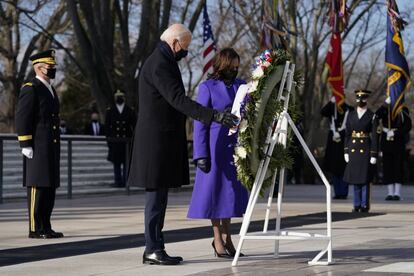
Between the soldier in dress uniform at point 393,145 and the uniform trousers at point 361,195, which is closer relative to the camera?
the uniform trousers at point 361,195

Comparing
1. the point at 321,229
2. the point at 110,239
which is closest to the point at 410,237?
the point at 321,229

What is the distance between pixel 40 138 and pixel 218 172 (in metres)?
3.10

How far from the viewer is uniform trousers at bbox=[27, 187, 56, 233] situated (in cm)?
1268

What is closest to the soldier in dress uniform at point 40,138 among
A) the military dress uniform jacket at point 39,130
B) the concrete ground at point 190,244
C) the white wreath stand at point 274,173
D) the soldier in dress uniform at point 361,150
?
the military dress uniform jacket at point 39,130

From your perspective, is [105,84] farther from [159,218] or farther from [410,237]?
[159,218]

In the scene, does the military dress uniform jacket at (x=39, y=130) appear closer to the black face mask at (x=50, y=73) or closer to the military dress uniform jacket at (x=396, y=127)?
the black face mask at (x=50, y=73)

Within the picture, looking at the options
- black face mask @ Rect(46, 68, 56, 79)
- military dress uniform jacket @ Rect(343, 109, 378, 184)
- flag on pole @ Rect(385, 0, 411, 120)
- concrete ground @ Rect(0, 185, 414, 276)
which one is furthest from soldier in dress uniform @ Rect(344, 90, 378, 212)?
black face mask @ Rect(46, 68, 56, 79)

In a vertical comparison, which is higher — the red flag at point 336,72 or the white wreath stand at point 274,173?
the red flag at point 336,72

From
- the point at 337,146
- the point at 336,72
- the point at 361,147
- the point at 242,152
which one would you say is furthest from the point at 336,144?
the point at 242,152

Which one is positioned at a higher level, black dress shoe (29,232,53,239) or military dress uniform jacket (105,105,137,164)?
military dress uniform jacket (105,105,137,164)

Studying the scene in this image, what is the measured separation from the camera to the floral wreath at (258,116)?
9.72 metres

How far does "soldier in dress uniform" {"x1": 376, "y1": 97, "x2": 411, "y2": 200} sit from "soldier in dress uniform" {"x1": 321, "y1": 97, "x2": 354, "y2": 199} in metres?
0.70

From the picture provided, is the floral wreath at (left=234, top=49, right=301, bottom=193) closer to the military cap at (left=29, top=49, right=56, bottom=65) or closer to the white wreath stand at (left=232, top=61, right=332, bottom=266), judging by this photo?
the white wreath stand at (left=232, top=61, right=332, bottom=266)

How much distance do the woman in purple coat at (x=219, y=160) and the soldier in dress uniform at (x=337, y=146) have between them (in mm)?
Result: 10575
